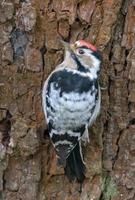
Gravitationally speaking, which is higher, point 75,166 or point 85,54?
point 85,54

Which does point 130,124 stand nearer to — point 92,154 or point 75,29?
point 92,154

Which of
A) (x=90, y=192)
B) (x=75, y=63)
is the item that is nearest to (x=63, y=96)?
(x=75, y=63)

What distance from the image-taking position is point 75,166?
5.18 metres

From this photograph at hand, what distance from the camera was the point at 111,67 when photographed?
5160 mm

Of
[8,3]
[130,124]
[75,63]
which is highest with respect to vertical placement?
[8,3]

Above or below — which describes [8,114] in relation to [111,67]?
below

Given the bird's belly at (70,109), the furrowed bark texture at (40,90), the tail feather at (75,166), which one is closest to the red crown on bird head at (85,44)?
the furrowed bark texture at (40,90)

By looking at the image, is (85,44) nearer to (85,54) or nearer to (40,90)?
(85,54)

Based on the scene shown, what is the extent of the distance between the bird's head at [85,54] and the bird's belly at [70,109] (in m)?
0.21

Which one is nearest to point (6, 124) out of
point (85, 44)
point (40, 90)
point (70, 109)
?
point (40, 90)

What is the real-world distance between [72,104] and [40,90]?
0.28m

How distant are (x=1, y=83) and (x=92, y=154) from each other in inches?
31.0

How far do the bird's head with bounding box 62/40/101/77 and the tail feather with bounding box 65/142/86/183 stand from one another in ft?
1.78

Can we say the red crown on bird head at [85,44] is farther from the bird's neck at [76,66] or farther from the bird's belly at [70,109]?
the bird's belly at [70,109]
